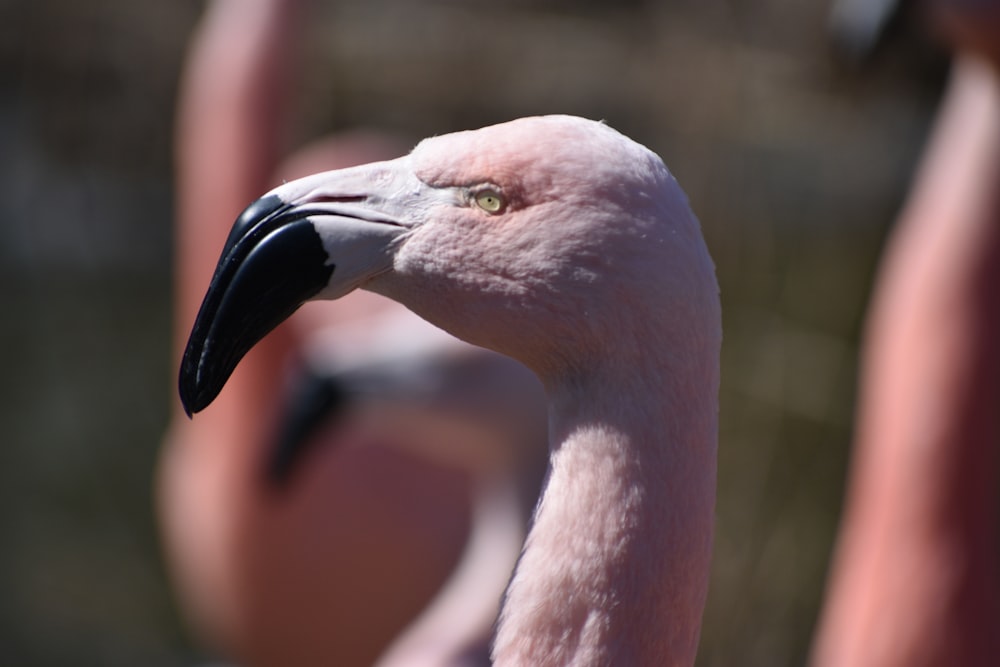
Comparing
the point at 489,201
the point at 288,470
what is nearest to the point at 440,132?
the point at 288,470

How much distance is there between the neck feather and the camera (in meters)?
1.30

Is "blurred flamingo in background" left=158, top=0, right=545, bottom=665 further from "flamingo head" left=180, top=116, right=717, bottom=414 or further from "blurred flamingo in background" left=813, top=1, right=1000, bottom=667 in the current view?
"flamingo head" left=180, top=116, right=717, bottom=414

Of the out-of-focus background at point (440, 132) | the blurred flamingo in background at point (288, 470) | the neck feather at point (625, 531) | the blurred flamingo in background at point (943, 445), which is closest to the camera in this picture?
the neck feather at point (625, 531)

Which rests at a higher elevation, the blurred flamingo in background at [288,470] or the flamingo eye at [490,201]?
the flamingo eye at [490,201]

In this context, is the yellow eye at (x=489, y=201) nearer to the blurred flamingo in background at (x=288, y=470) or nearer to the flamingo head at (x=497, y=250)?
the flamingo head at (x=497, y=250)

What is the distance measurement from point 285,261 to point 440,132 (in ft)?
19.5

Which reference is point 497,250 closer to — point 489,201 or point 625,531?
point 489,201

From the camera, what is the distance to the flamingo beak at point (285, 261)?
1329mm

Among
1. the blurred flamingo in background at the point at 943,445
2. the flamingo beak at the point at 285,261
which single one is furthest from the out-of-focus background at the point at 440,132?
the flamingo beak at the point at 285,261

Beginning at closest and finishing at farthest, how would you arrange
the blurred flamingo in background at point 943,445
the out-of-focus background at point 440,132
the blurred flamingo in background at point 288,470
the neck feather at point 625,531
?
the neck feather at point 625,531 < the blurred flamingo in background at point 943,445 < the blurred flamingo in background at point 288,470 < the out-of-focus background at point 440,132

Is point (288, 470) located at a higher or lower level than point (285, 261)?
lower

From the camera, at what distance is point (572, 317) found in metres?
1.32

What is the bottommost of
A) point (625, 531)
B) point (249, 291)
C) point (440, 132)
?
point (440, 132)

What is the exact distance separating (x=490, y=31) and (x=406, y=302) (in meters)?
6.02
